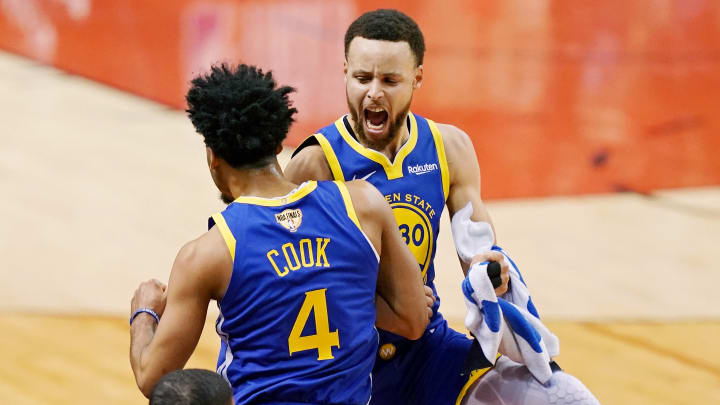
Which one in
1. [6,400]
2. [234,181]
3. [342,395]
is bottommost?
[6,400]

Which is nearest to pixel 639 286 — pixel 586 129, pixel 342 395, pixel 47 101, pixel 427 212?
pixel 586 129

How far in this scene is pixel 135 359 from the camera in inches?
123

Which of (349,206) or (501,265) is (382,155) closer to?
(501,265)

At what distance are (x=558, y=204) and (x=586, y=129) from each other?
3.86ft

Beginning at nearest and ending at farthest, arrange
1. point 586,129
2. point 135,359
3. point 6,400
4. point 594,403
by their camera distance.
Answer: point 135,359 < point 594,403 < point 6,400 < point 586,129

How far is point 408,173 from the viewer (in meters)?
3.85

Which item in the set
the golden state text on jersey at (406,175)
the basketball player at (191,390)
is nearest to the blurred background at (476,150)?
the golden state text on jersey at (406,175)

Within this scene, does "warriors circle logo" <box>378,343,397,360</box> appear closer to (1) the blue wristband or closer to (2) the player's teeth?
(2) the player's teeth

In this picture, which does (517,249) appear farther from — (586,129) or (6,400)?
(6,400)

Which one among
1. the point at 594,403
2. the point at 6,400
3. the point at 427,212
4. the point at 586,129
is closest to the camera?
the point at 594,403

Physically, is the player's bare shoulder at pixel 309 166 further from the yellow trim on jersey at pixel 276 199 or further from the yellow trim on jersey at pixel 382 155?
the yellow trim on jersey at pixel 276 199

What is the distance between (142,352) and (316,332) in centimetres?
52

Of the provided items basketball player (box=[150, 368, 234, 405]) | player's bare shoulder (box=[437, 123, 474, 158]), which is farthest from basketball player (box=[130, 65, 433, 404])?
player's bare shoulder (box=[437, 123, 474, 158])

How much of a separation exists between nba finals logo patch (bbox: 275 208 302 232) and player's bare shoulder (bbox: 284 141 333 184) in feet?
2.11
